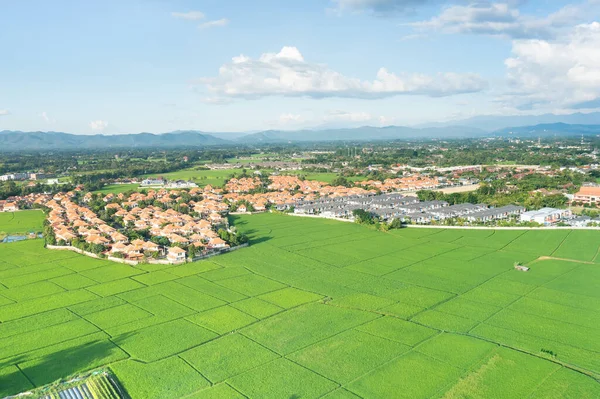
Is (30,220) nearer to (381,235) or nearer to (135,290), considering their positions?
(135,290)

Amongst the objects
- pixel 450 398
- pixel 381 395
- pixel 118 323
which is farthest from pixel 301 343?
pixel 118 323

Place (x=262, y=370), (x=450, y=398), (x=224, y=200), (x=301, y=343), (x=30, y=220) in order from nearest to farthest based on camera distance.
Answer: (x=450, y=398) → (x=262, y=370) → (x=301, y=343) → (x=30, y=220) → (x=224, y=200)

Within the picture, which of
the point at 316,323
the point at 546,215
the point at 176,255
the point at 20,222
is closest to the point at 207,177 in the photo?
the point at 20,222

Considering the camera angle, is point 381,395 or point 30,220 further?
point 30,220

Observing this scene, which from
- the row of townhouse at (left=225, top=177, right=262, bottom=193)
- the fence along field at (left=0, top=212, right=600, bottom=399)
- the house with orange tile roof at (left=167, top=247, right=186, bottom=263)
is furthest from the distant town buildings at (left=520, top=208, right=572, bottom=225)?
the row of townhouse at (left=225, top=177, right=262, bottom=193)

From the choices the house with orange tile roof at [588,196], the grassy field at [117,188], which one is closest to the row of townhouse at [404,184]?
the house with orange tile roof at [588,196]

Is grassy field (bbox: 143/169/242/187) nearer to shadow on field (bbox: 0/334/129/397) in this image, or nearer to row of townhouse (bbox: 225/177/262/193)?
row of townhouse (bbox: 225/177/262/193)

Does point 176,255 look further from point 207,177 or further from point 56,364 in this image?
point 207,177
